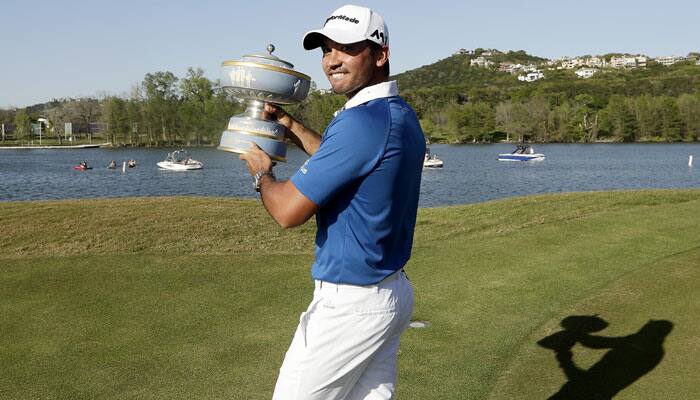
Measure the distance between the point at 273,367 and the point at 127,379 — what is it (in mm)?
1191

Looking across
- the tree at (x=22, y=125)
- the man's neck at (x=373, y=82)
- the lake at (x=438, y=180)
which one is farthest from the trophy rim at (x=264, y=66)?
the tree at (x=22, y=125)

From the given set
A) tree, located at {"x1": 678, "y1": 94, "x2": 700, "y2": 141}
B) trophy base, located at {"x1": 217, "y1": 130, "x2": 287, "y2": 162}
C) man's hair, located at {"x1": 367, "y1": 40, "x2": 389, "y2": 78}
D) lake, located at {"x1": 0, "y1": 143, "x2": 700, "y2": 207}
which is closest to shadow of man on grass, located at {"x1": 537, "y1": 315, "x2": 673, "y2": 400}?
trophy base, located at {"x1": 217, "y1": 130, "x2": 287, "y2": 162}

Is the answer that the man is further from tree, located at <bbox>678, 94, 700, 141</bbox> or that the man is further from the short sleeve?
tree, located at <bbox>678, 94, 700, 141</bbox>

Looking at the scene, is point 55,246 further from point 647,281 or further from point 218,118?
point 218,118

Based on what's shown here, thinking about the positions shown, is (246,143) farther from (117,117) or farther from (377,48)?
(117,117)

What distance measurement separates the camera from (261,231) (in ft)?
41.3

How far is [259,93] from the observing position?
3.42 metres

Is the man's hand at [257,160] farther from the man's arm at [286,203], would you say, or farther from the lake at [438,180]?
the lake at [438,180]

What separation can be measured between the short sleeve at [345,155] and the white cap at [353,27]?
1.14 ft

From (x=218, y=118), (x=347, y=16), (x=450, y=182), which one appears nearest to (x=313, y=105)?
(x=218, y=118)

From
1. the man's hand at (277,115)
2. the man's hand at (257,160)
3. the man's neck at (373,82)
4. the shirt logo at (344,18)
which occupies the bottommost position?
the man's hand at (257,160)

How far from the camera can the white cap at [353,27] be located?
2850mm

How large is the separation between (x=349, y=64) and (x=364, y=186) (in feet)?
1.91

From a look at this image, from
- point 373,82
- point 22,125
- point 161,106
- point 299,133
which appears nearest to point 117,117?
point 161,106
